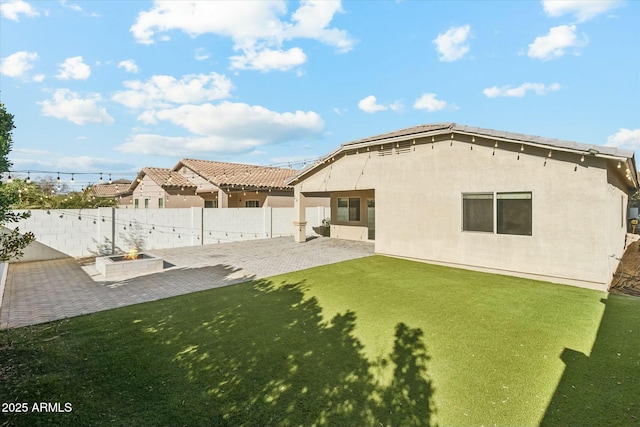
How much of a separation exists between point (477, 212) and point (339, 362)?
8658 millimetres

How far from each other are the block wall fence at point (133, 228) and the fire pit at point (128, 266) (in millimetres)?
3878

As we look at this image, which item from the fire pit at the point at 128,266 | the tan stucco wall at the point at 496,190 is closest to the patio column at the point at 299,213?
the tan stucco wall at the point at 496,190

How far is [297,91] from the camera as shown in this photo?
27.4 m

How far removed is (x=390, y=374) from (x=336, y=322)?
86.0 inches

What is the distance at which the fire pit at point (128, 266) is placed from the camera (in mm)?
11078

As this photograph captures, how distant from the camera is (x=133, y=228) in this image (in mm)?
16250

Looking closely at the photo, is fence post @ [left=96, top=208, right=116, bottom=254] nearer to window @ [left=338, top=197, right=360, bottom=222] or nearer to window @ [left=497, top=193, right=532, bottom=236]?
window @ [left=338, top=197, right=360, bottom=222]

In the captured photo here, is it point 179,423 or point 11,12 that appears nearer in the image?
point 179,423

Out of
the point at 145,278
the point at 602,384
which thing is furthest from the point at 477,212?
the point at 145,278

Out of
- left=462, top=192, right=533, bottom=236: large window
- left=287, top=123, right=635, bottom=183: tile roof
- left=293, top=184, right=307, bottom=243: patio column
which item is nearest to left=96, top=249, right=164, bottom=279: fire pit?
left=293, top=184, right=307, bottom=243: patio column

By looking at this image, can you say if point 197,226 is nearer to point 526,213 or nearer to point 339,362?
point 339,362

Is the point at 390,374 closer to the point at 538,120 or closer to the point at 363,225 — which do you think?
the point at 363,225

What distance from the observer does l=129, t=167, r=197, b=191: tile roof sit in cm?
2406

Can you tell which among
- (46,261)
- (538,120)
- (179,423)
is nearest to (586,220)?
(179,423)
